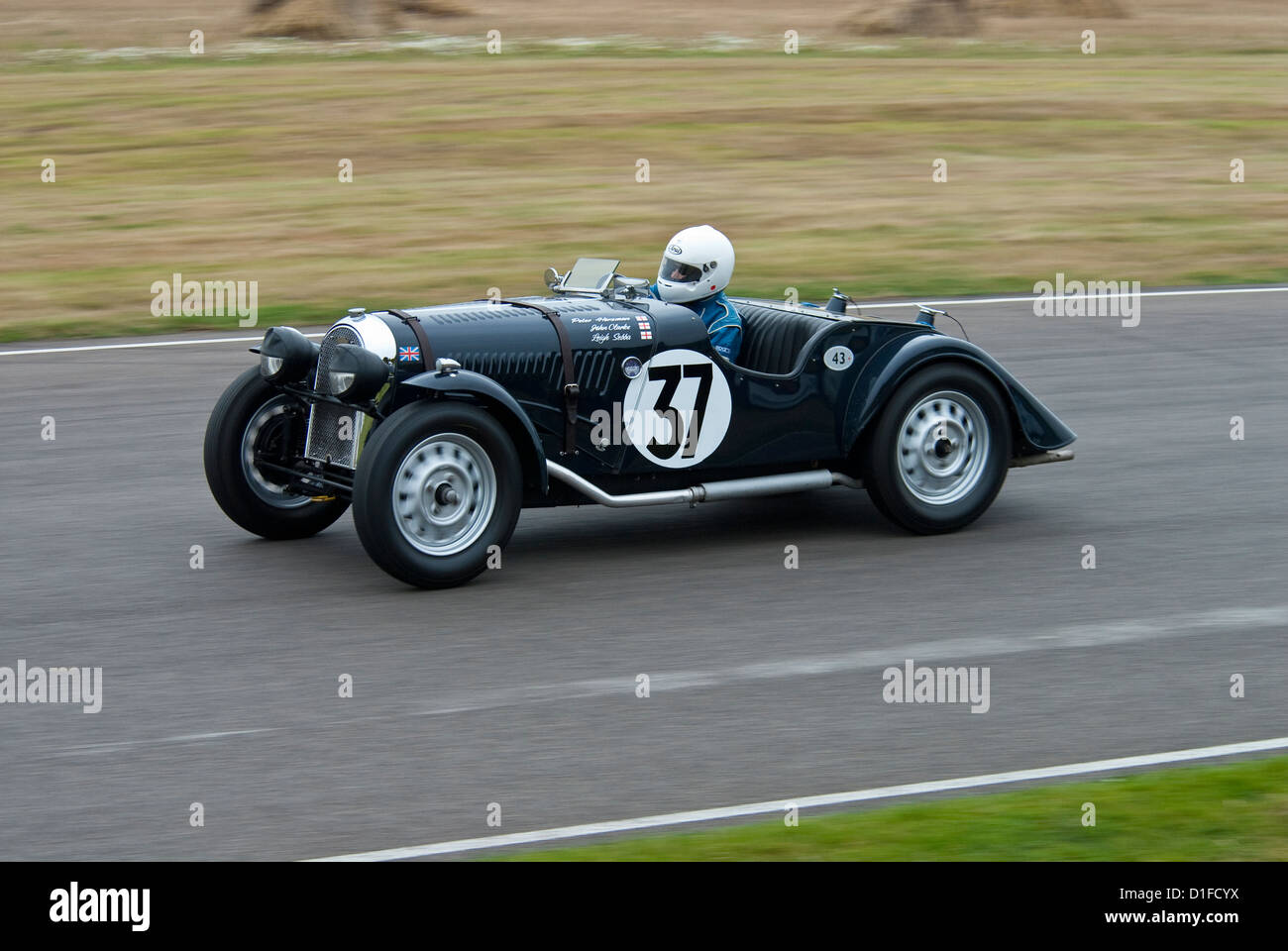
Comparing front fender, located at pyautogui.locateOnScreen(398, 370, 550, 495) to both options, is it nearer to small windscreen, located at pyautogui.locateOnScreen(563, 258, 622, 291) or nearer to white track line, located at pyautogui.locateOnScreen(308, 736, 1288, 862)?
small windscreen, located at pyautogui.locateOnScreen(563, 258, 622, 291)

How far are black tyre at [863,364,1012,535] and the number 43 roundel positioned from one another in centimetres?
77

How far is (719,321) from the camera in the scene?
8438mm

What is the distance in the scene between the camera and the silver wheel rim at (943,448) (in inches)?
329

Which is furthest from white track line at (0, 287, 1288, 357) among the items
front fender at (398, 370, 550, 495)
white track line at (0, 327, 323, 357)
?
front fender at (398, 370, 550, 495)

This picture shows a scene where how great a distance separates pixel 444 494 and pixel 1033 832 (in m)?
3.21

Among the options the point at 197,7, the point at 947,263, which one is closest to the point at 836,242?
the point at 947,263

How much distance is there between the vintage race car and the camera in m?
7.41

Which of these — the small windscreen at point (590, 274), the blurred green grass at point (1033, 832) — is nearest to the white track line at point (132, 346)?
the small windscreen at point (590, 274)

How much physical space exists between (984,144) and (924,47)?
11567mm

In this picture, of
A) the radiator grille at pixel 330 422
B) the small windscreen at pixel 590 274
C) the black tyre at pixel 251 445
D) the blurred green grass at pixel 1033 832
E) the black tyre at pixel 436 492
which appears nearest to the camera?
the blurred green grass at pixel 1033 832

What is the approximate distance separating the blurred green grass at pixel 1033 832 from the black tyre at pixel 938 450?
→ 2956 mm

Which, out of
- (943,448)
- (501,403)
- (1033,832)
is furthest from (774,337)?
(1033,832)

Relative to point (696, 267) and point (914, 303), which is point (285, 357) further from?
point (914, 303)

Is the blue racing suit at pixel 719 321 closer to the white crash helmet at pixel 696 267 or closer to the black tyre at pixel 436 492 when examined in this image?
the white crash helmet at pixel 696 267
